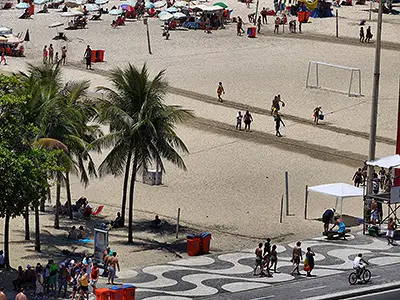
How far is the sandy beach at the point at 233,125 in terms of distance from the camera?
139 ft

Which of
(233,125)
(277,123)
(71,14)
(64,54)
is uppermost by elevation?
(71,14)

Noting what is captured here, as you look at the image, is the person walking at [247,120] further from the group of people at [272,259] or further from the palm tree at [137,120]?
the group of people at [272,259]

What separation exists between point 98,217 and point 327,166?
11.8 meters

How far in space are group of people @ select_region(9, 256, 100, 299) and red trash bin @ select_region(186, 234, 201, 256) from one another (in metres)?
4.64

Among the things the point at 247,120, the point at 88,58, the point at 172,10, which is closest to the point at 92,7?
the point at 172,10

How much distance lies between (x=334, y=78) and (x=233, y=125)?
34.6ft

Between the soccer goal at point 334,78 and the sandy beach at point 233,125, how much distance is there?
20cm

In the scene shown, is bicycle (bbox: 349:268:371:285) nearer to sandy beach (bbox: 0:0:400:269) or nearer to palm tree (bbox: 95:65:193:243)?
sandy beach (bbox: 0:0:400:269)

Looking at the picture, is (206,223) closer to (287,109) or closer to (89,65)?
(287,109)

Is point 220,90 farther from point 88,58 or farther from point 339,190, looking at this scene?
point 339,190

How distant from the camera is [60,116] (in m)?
39.9

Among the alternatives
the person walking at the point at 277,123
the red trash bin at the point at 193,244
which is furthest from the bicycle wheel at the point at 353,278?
the person walking at the point at 277,123

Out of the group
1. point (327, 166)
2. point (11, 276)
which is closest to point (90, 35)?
point (327, 166)

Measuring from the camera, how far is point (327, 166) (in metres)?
50.8
